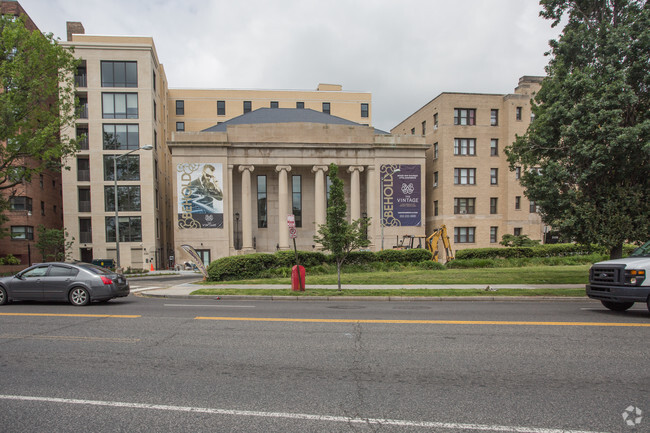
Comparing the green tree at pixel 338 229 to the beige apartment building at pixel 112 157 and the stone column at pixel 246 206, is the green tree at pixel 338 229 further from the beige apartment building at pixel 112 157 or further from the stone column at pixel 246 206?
the beige apartment building at pixel 112 157

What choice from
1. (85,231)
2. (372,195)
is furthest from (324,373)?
(85,231)

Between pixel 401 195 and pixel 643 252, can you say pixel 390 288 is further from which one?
pixel 401 195

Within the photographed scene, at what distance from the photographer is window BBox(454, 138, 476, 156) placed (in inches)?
1623

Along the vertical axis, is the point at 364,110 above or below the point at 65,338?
above

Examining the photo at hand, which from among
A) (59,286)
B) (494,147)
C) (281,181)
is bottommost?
(59,286)

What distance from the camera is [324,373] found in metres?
5.61

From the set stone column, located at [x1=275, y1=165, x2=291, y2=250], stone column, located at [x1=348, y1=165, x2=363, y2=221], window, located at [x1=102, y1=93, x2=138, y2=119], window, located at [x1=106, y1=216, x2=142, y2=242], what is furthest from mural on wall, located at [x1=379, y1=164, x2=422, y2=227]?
window, located at [x1=102, y1=93, x2=138, y2=119]

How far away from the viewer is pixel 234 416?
165 inches

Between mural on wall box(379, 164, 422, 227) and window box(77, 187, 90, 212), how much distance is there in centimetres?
3069

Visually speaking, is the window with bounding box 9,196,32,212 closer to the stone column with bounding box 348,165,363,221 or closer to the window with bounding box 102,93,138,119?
the window with bounding box 102,93,138,119

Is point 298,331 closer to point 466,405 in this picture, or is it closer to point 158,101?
point 466,405

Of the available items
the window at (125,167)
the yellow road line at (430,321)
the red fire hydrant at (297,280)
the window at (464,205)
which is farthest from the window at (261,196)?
the yellow road line at (430,321)

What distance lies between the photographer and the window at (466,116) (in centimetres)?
4119

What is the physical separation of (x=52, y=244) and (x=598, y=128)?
1523 inches
